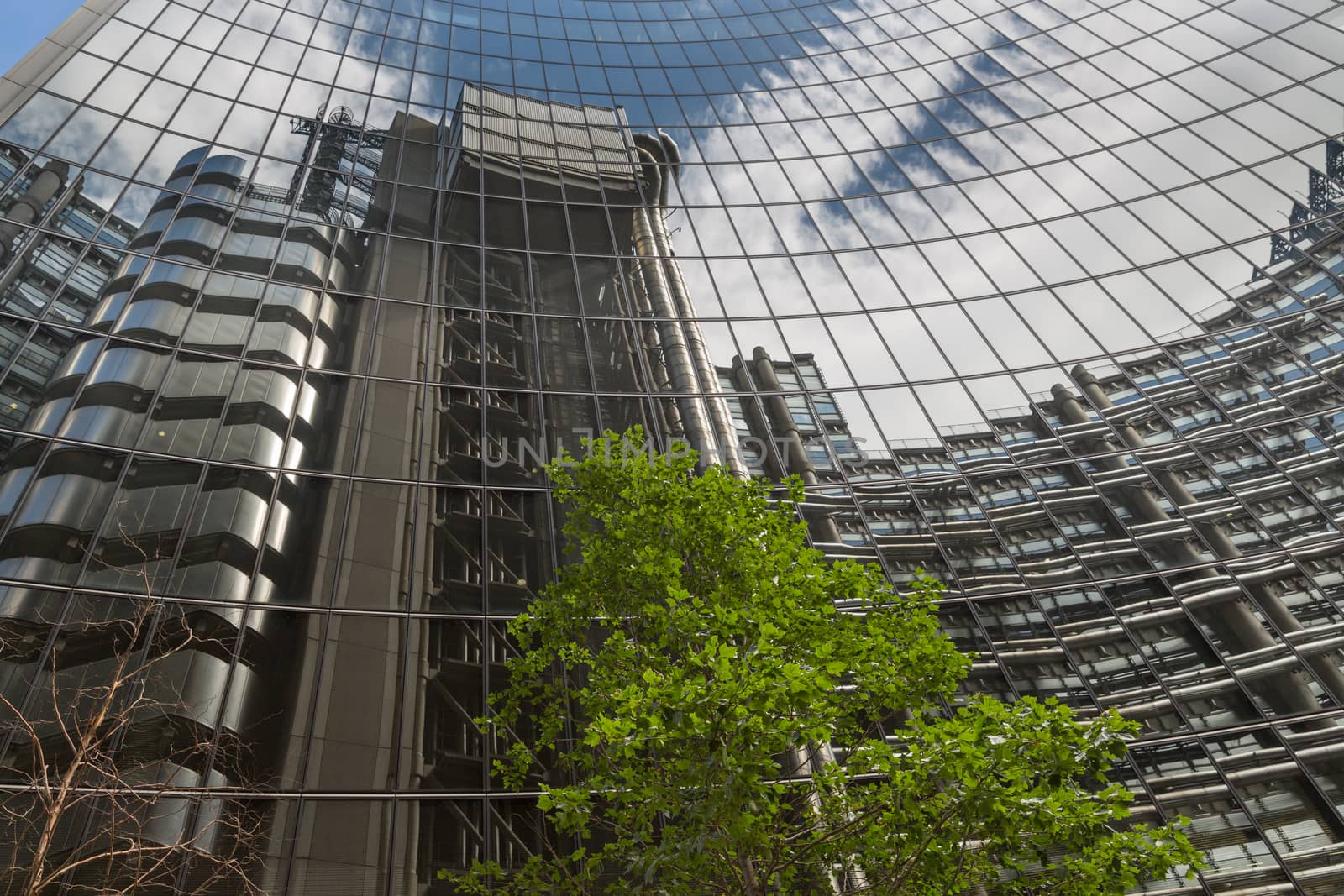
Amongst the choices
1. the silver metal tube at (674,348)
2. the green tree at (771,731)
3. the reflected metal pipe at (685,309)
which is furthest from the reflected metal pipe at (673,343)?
the green tree at (771,731)

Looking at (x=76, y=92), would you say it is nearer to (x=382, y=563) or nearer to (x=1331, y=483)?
(x=382, y=563)

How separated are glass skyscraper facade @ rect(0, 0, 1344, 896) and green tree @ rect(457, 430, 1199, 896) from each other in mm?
7708

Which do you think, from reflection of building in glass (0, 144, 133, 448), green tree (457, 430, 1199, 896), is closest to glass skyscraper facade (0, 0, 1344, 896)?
reflection of building in glass (0, 144, 133, 448)

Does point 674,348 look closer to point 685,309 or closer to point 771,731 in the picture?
point 685,309

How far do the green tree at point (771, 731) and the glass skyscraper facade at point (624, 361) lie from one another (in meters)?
7.71

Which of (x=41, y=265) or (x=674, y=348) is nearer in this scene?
(x=41, y=265)

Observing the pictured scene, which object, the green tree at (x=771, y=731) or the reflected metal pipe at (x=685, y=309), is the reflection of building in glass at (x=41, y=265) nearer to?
the green tree at (x=771, y=731)

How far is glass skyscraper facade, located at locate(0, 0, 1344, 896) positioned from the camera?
57.1 ft

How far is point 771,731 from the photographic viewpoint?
27.1 ft

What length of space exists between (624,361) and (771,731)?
1921 centimetres

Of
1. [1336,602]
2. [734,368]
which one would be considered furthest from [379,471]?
[1336,602]

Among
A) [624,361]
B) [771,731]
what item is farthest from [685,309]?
[771,731]

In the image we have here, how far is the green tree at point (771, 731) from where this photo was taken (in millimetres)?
8336

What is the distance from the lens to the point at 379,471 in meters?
21.3
